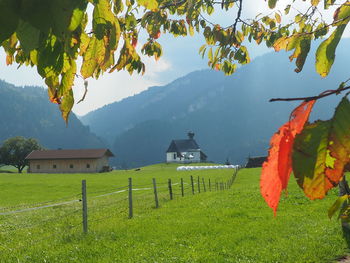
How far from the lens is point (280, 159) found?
0.58m

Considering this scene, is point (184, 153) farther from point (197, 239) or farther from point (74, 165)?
point (197, 239)

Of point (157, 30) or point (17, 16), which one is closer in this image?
point (17, 16)

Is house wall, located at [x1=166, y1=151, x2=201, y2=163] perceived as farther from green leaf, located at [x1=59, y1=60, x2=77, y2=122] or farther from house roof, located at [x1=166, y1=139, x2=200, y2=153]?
green leaf, located at [x1=59, y1=60, x2=77, y2=122]

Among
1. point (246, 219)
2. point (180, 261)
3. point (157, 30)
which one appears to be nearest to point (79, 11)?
point (157, 30)

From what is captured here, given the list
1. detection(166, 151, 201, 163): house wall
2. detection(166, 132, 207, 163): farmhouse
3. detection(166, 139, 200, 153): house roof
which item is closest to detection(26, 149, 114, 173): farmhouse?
detection(166, 151, 201, 163): house wall

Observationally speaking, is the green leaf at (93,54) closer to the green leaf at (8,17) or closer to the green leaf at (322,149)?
the green leaf at (8,17)

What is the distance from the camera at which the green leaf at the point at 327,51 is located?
30.0 inches

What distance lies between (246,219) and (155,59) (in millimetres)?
8420

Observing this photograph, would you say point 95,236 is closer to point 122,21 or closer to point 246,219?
point 246,219

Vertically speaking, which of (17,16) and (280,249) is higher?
(17,16)

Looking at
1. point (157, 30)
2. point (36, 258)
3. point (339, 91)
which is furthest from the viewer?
point (36, 258)

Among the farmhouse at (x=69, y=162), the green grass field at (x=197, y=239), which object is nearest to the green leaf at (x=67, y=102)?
the green grass field at (x=197, y=239)

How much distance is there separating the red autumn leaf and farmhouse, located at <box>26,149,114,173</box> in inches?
3169

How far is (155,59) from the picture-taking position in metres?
4.29
